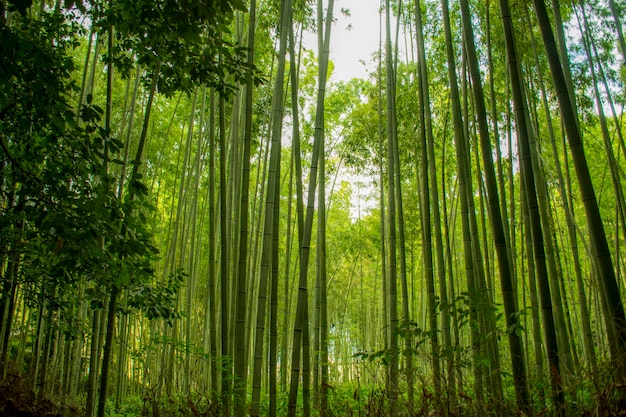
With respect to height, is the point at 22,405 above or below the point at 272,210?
below

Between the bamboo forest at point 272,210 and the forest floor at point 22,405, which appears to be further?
the forest floor at point 22,405

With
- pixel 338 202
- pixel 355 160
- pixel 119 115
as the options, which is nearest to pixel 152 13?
pixel 119 115

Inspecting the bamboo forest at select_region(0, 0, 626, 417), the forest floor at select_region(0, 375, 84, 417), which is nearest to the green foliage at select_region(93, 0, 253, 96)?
the bamboo forest at select_region(0, 0, 626, 417)

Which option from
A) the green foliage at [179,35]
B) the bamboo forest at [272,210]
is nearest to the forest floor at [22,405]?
the bamboo forest at [272,210]

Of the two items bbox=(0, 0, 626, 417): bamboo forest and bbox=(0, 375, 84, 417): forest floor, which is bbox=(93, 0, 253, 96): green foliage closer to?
bbox=(0, 0, 626, 417): bamboo forest

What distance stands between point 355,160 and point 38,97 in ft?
20.6

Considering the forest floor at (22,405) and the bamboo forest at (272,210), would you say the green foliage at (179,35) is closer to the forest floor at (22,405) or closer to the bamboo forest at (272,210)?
the bamboo forest at (272,210)

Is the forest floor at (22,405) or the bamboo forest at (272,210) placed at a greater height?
the bamboo forest at (272,210)

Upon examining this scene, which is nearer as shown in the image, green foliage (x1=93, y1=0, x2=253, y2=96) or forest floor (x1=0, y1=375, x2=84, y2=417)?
green foliage (x1=93, y1=0, x2=253, y2=96)

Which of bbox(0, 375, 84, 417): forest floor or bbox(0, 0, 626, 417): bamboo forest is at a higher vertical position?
bbox(0, 0, 626, 417): bamboo forest

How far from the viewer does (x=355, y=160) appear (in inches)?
299

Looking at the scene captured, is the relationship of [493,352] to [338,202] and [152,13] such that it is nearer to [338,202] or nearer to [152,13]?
[152,13]

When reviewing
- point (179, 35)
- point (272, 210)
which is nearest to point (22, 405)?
point (272, 210)

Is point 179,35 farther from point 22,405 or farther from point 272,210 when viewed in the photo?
point 22,405
